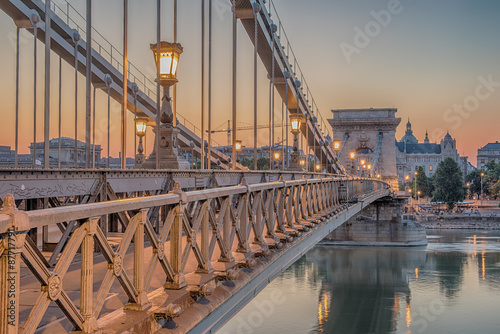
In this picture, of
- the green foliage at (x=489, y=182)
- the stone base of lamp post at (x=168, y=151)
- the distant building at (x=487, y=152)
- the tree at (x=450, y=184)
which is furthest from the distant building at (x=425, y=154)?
the stone base of lamp post at (x=168, y=151)

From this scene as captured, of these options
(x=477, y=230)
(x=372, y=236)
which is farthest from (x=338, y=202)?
(x=477, y=230)

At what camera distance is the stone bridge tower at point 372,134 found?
72.6 meters

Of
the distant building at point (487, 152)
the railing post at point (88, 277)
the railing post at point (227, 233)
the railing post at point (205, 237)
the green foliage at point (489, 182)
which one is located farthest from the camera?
the distant building at point (487, 152)

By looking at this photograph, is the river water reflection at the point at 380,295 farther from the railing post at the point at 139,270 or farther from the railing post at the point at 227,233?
the railing post at the point at 139,270

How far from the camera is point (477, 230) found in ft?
239

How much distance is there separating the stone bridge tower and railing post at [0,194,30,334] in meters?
70.7

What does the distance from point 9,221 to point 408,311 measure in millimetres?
26285

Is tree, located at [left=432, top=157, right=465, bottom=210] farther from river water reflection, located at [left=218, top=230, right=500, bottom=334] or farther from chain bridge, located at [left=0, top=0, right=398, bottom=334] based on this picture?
chain bridge, located at [left=0, top=0, right=398, bottom=334]

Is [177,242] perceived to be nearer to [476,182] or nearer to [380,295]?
[380,295]

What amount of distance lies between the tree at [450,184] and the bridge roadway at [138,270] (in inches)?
3489

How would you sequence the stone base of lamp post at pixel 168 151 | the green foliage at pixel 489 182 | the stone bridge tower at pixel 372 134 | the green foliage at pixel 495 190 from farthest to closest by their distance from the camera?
the green foliage at pixel 489 182 < the green foliage at pixel 495 190 < the stone bridge tower at pixel 372 134 < the stone base of lamp post at pixel 168 151

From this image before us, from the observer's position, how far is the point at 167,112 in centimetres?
880

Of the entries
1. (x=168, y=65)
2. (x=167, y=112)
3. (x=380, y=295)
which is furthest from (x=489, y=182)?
(x=168, y=65)

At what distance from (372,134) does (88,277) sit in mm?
72766
